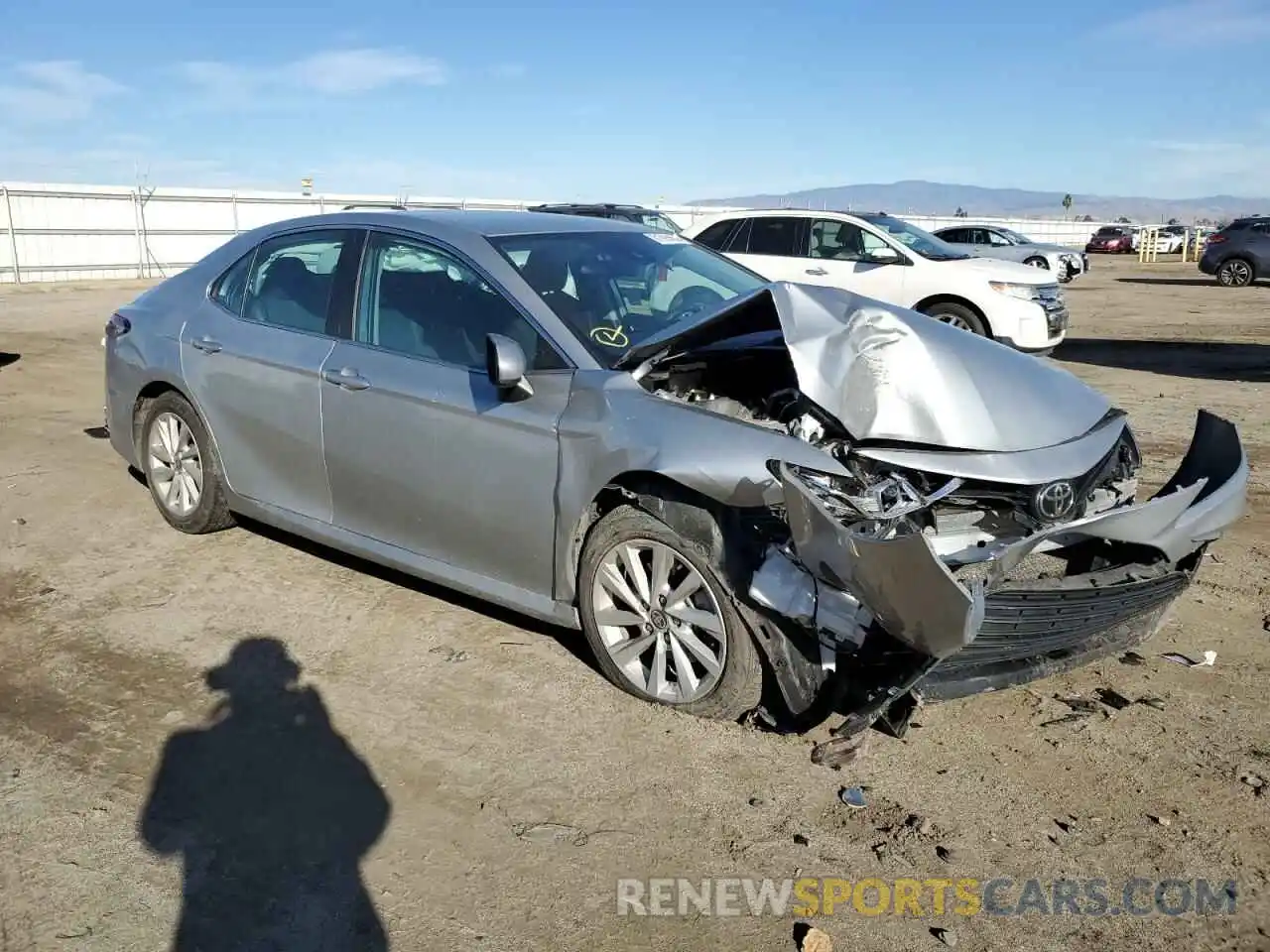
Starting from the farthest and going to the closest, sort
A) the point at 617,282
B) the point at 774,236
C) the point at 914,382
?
the point at 774,236
the point at 617,282
the point at 914,382

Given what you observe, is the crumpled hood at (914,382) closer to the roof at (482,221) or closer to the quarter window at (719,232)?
the roof at (482,221)

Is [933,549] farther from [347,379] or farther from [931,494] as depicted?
[347,379]

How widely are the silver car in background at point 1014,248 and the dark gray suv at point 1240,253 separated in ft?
10.8

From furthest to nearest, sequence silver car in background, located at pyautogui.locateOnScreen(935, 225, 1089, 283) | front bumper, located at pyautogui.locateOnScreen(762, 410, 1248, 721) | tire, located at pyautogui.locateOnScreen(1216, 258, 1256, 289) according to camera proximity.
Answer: tire, located at pyautogui.locateOnScreen(1216, 258, 1256, 289), silver car in background, located at pyautogui.locateOnScreen(935, 225, 1089, 283), front bumper, located at pyautogui.locateOnScreen(762, 410, 1248, 721)

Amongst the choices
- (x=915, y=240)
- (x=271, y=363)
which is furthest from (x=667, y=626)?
(x=915, y=240)

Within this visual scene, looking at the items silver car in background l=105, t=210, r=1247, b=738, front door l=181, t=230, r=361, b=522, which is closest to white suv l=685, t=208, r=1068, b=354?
silver car in background l=105, t=210, r=1247, b=738

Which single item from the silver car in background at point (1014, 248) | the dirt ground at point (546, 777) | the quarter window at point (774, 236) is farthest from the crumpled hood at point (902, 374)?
the silver car in background at point (1014, 248)

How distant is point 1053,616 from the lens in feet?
10.9

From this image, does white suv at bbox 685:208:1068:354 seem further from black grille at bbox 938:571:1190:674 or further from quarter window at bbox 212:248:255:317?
black grille at bbox 938:571:1190:674

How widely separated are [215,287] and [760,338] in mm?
3022

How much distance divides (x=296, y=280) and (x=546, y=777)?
284 centimetres

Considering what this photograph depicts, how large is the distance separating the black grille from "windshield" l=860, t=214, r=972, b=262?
364 inches

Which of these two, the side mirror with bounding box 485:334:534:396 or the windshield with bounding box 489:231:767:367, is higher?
the windshield with bounding box 489:231:767:367

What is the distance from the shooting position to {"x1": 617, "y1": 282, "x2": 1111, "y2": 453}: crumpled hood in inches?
141
